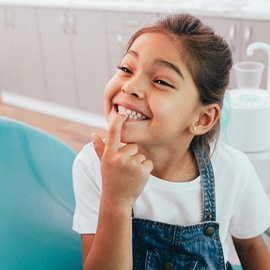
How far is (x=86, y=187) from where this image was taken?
1028mm

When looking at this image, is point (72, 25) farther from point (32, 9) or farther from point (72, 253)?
point (72, 253)

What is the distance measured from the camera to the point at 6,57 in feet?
13.9

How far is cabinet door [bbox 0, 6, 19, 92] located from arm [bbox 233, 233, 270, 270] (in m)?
3.40

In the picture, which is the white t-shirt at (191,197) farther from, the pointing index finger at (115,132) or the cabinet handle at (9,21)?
the cabinet handle at (9,21)

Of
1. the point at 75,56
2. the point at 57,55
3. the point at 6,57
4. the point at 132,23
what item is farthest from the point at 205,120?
the point at 6,57

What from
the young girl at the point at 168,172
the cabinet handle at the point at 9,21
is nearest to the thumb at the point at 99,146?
the young girl at the point at 168,172

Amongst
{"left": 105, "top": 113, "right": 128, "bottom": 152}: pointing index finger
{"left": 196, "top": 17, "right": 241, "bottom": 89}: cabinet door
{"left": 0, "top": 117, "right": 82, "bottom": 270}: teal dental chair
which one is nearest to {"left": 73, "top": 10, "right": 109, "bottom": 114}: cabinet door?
{"left": 196, "top": 17, "right": 241, "bottom": 89}: cabinet door

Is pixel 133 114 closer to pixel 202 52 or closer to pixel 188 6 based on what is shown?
pixel 202 52

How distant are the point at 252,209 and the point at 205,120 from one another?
22 centimetres

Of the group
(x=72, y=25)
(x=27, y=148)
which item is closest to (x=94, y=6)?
(x=72, y=25)

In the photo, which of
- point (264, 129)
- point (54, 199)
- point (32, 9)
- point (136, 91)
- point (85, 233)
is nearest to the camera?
point (136, 91)

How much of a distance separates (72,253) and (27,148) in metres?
0.27

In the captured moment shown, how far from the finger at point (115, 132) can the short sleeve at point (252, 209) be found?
334 mm

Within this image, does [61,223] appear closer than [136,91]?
No
